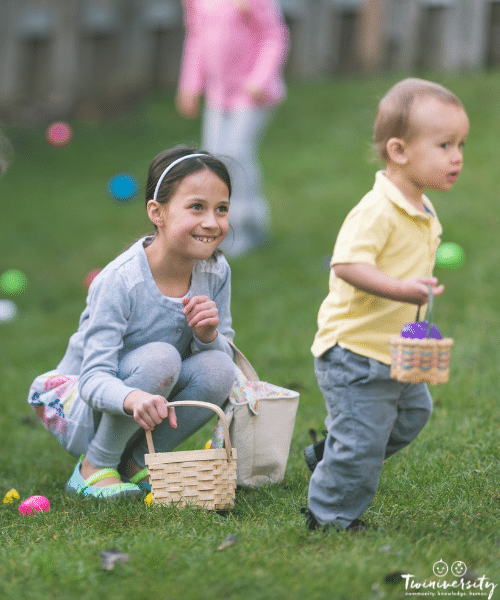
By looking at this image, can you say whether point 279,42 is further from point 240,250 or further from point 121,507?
point 121,507

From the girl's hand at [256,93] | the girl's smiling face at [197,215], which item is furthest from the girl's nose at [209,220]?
the girl's hand at [256,93]

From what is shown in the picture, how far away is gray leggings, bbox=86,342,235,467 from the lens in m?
2.87

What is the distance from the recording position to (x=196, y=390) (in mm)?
2961

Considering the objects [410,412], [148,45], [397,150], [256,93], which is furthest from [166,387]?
[148,45]

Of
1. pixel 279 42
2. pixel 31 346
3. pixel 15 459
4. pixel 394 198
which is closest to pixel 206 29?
pixel 279 42

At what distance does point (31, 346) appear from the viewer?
18.7ft

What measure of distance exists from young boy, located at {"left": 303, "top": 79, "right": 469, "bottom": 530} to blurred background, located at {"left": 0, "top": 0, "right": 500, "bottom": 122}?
1038cm

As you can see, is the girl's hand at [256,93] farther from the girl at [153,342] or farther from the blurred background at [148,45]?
the blurred background at [148,45]

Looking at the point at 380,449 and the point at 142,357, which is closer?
the point at 380,449

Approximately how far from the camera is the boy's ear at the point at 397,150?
2438 mm

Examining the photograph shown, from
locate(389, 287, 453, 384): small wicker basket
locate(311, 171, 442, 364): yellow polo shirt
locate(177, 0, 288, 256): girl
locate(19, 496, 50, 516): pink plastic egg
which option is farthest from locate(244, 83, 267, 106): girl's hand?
locate(389, 287, 453, 384): small wicker basket

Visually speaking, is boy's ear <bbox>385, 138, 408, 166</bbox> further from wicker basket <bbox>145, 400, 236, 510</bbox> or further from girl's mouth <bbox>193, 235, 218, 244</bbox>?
wicker basket <bbox>145, 400, 236, 510</bbox>

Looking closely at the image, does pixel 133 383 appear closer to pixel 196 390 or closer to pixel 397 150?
pixel 196 390

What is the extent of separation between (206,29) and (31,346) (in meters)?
2.85
